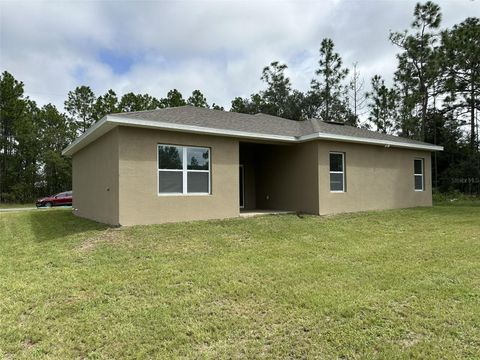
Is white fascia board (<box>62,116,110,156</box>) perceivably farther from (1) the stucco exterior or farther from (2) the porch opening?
(2) the porch opening

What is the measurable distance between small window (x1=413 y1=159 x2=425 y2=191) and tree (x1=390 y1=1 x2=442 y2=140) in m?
12.3

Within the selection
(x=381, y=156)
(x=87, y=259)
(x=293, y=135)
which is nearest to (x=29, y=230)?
(x=87, y=259)

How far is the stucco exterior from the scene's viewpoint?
948 centimetres

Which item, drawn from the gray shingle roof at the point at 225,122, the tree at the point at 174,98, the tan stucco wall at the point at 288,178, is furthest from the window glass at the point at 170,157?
the tree at the point at 174,98

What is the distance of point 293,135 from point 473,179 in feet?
66.4

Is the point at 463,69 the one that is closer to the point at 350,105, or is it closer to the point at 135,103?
the point at 350,105

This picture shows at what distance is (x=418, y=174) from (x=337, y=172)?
5.64 metres

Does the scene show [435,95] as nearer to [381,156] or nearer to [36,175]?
[381,156]

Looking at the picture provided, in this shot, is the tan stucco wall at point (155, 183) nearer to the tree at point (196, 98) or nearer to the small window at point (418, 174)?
the small window at point (418, 174)

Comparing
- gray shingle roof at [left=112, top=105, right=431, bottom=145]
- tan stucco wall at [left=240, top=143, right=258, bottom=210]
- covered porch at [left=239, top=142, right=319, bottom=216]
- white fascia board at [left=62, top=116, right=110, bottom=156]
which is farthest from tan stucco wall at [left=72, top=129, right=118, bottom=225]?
tan stucco wall at [left=240, top=143, right=258, bottom=210]

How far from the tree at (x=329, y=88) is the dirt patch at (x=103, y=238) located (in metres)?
29.8

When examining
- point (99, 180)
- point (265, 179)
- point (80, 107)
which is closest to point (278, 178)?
point (265, 179)

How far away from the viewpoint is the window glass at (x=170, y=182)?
991 centimetres

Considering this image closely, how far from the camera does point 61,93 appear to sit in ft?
128
